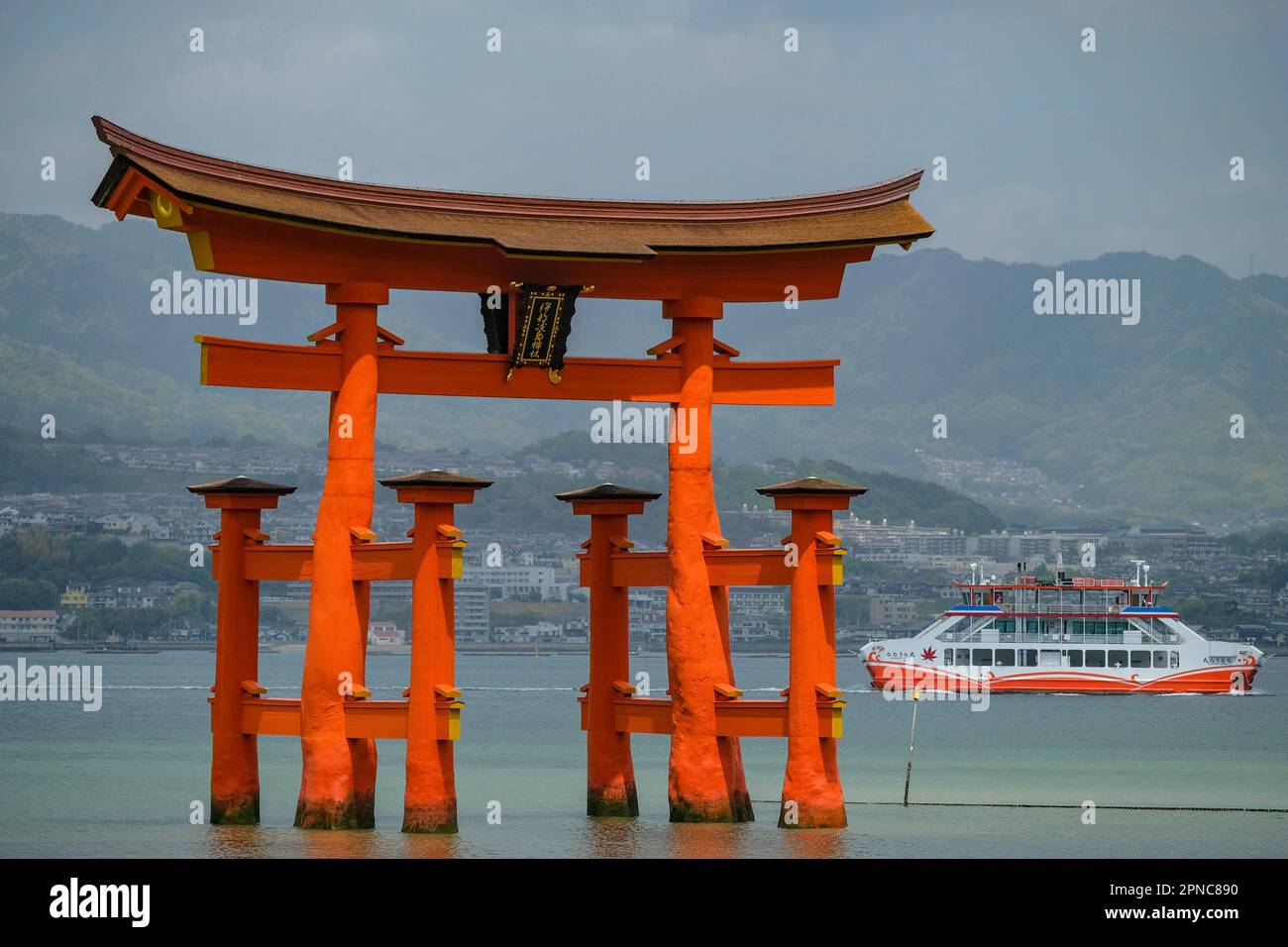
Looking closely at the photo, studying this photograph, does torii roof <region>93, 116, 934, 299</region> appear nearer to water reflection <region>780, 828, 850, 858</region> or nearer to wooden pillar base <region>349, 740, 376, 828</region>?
wooden pillar base <region>349, 740, 376, 828</region>

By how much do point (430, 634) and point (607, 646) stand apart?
370cm

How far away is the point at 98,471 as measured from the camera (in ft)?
646

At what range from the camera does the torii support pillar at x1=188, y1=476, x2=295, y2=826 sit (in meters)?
26.2

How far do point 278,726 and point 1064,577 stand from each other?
6303 centimetres

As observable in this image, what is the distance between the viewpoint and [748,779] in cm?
4584

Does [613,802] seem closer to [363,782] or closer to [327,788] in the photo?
[363,782]

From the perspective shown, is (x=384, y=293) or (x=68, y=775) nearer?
(x=384, y=293)

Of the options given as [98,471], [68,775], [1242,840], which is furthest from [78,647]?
[1242,840]

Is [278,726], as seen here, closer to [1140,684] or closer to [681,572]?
[681,572]

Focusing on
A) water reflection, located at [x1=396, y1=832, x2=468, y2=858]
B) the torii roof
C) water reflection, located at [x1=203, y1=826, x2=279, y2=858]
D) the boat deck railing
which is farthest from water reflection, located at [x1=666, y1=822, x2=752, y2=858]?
the boat deck railing

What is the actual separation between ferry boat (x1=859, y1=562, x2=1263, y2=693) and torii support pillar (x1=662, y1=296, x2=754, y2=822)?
6105 centimetres

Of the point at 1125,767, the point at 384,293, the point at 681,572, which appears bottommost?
the point at 1125,767

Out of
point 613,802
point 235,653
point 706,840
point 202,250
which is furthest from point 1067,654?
point 202,250

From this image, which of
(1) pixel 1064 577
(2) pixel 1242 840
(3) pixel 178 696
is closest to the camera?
(2) pixel 1242 840
